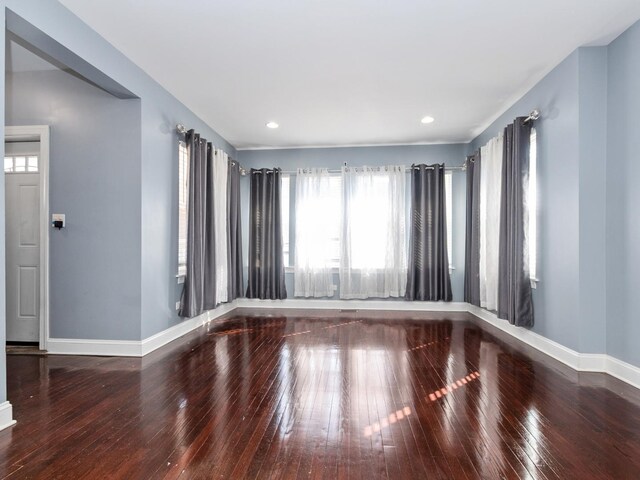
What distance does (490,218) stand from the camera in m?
4.66

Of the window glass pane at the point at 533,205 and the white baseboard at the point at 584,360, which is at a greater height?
the window glass pane at the point at 533,205

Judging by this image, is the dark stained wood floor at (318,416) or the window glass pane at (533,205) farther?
the window glass pane at (533,205)

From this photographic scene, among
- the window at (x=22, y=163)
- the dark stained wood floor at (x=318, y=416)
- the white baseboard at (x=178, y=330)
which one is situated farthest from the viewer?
the window at (x=22, y=163)

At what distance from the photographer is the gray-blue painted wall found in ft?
9.14

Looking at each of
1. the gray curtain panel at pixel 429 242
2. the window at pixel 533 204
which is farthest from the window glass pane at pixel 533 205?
the gray curtain panel at pixel 429 242

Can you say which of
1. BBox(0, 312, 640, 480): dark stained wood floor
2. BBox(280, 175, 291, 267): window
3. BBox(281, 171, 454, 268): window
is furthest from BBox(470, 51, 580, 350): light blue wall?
BBox(280, 175, 291, 267): window

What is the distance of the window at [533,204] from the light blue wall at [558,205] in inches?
2.9

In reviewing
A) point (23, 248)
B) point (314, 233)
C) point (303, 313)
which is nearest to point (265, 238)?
point (314, 233)

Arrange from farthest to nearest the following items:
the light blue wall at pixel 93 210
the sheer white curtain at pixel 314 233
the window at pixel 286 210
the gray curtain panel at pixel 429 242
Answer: the window at pixel 286 210 < the sheer white curtain at pixel 314 233 < the gray curtain panel at pixel 429 242 < the light blue wall at pixel 93 210

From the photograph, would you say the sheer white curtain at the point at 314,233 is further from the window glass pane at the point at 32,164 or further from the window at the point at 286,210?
the window glass pane at the point at 32,164

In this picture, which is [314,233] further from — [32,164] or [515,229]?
[32,164]

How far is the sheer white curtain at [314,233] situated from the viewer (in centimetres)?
600

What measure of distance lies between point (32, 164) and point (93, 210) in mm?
964

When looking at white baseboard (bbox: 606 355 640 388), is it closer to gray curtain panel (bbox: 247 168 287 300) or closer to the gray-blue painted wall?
the gray-blue painted wall
